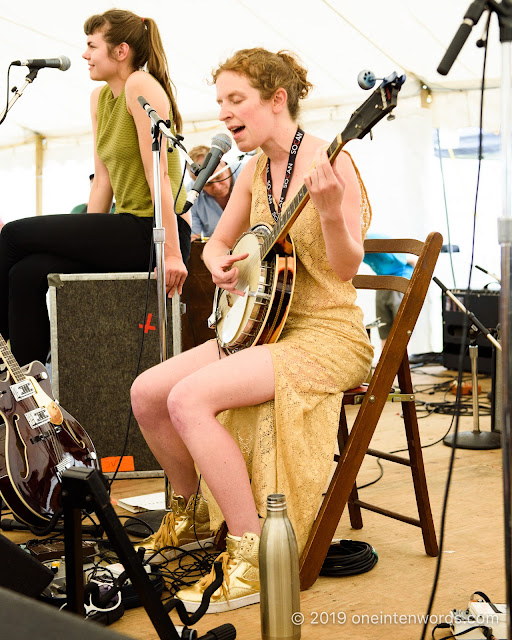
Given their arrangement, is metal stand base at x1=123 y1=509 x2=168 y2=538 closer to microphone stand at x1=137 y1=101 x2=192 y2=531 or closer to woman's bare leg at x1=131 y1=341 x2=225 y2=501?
microphone stand at x1=137 y1=101 x2=192 y2=531

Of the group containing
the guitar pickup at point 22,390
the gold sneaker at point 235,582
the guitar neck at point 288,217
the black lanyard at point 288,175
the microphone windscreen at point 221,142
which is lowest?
Answer: the gold sneaker at point 235,582

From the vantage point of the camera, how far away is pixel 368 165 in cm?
743

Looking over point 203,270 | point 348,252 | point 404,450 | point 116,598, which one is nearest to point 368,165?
point 203,270

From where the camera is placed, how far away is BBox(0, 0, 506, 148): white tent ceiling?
18.7 ft

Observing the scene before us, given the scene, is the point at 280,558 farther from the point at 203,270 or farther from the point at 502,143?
the point at 203,270

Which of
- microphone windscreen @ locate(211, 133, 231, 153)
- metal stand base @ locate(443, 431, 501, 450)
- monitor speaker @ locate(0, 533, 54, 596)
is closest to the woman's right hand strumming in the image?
microphone windscreen @ locate(211, 133, 231, 153)

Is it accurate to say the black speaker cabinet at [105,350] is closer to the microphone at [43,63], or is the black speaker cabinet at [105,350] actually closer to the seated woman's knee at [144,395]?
the microphone at [43,63]

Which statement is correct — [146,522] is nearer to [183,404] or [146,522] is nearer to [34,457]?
[34,457]

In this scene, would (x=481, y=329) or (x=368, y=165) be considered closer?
(x=481, y=329)

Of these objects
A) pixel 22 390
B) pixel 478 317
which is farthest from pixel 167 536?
pixel 478 317

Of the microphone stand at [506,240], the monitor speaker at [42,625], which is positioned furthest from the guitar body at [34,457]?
the monitor speaker at [42,625]

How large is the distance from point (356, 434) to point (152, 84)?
62.2 inches

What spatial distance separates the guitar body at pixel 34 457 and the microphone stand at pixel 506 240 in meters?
1.49

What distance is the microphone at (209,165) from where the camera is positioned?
2137mm
